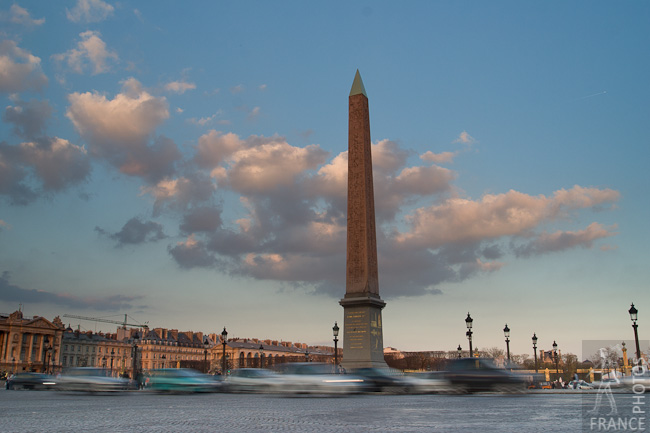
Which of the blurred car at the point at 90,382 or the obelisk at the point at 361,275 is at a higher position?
the obelisk at the point at 361,275

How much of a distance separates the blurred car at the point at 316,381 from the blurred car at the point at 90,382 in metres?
7.17

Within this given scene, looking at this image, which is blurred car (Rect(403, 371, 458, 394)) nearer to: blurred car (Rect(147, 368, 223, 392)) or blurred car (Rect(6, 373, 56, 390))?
blurred car (Rect(147, 368, 223, 392))

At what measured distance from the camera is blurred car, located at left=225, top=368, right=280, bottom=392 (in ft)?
81.5

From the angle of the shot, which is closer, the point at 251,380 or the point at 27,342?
the point at 251,380

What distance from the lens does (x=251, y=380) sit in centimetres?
2548

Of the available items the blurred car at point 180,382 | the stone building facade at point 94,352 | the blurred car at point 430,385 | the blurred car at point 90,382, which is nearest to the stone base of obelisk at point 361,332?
the blurred car at point 430,385

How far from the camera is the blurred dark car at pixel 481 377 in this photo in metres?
22.7

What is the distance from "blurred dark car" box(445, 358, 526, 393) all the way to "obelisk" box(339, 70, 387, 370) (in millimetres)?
5884

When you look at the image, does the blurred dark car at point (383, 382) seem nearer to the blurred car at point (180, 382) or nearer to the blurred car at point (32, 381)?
the blurred car at point (180, 382)

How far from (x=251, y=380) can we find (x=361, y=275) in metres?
7.09

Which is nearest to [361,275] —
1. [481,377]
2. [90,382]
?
[481,377]

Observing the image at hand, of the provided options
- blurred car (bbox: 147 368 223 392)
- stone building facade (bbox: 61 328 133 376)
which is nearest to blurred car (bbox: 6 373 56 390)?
blurred car (bbox: 147 368 223 392)

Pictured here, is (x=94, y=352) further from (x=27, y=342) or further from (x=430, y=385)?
(x=430, y=385)

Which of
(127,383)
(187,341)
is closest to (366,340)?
(127,383)
